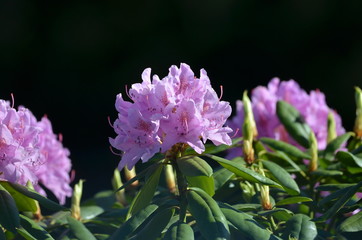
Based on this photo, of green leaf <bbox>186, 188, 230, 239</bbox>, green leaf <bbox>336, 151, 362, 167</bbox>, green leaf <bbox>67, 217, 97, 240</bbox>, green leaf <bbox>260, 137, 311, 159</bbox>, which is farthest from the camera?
green leaf <bbox>260, 137, 311, 159</bbox>

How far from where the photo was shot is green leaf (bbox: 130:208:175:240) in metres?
1.35

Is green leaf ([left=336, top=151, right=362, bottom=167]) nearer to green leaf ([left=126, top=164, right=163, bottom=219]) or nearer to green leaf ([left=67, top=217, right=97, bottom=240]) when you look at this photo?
green leaf ([left=126, top=164, right=163, bottom=219])

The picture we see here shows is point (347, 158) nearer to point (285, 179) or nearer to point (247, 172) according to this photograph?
point (285, 179)

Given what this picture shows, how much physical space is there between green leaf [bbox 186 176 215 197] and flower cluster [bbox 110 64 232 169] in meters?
0.07

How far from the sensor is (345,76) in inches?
194

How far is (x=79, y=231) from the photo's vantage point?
1541 mm

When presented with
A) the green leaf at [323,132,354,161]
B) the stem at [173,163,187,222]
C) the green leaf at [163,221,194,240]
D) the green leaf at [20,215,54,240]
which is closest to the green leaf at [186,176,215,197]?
the stem at [173,163,187,222]

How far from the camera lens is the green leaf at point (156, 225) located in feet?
4.44

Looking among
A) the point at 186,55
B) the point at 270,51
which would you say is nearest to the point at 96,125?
the point at 186,55

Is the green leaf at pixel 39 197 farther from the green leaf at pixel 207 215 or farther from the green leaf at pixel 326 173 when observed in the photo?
the green leaf at pixel 326 173

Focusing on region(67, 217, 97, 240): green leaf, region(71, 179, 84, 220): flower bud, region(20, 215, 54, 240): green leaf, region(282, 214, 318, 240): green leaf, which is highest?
region(20, 215, 54, 240): green leaf

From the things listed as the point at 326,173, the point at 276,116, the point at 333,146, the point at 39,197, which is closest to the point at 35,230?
the point at 39,197

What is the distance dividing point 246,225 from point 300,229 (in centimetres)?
11

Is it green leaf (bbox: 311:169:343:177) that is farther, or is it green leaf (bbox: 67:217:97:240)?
green leaf (bbox: 311:169:343:177)
